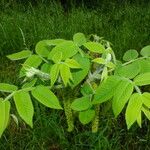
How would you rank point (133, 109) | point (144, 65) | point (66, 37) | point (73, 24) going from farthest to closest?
1. point (73, 24)
2. point (66, 37)
3. point (144, 65)
4. point (133, 109)

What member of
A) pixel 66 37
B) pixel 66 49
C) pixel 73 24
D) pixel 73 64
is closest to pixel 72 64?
pixel 73 64

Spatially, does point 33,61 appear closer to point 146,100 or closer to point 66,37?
point 146,100

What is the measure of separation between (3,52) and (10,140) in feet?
4.92

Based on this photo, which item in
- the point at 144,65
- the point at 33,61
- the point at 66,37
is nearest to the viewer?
the point at 144,65

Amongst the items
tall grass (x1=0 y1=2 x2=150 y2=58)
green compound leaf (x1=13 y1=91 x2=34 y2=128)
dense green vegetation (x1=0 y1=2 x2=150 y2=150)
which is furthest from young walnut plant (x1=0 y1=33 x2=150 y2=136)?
tall grass (x1=0 y1=2 x2=150 y2=58)

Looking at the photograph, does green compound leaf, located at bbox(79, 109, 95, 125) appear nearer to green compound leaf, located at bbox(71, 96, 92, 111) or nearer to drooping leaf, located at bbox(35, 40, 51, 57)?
green compound leaf, located at bbox(71, 96, 92, 111)

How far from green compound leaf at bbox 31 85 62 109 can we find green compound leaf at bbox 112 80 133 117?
194mm

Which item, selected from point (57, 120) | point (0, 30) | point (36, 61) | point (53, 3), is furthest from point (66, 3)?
point (36, 61)

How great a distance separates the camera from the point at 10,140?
90.3 inches

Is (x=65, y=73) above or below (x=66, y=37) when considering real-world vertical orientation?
above

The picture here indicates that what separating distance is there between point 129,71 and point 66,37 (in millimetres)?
2228

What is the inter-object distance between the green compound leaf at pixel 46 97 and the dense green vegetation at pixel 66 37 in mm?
477

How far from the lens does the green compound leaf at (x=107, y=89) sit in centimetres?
151

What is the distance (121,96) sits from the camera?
4.83 ft
